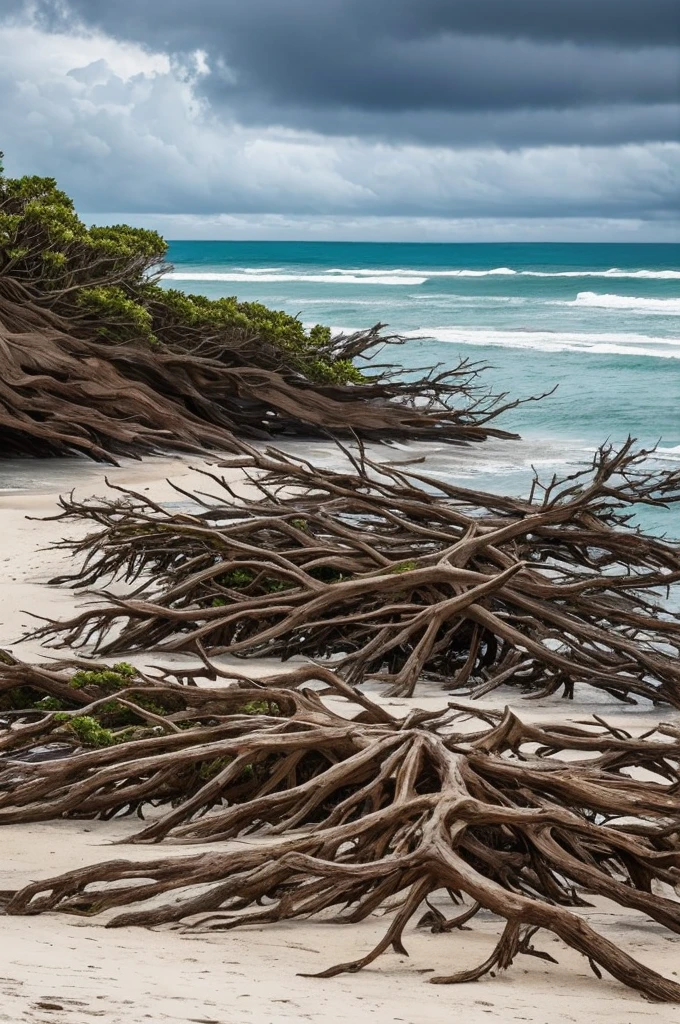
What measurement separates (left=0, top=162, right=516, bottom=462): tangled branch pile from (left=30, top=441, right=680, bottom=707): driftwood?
5.52m

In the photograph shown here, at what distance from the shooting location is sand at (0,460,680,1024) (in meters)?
2.34

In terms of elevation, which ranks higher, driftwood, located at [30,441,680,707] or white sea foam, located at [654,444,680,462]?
white sea foam, located at [654,444,680,462]

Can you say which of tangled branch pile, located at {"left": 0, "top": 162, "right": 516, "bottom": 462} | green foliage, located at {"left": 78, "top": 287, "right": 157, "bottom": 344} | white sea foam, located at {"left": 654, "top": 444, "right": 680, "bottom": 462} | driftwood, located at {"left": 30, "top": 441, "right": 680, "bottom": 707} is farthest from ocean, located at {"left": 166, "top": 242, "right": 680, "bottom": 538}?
driftwood, located at {"left": 30, "top": 441, "right": 680, "bottom": 707}

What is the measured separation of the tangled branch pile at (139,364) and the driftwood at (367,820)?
27.7 ft

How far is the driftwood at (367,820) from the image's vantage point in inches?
115

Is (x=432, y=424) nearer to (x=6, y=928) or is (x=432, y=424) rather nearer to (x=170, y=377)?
(x=170, y=377)

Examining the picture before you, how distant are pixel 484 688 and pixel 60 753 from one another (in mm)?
2040

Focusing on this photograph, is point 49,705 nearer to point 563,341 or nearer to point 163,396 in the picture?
point 163,396

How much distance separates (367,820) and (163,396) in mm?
11195

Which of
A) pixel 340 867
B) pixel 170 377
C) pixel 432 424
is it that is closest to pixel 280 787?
pixel 340 867

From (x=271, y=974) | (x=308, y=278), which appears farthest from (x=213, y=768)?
(x=308, y=278)

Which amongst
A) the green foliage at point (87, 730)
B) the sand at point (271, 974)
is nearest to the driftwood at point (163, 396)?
the green foliage at point (87, 730)

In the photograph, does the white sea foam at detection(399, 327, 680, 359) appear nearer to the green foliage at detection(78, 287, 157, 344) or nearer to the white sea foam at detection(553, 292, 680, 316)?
the white sea foam at detection(553, 292, 680, 316)

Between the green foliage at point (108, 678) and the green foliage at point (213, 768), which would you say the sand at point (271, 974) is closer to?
the green foliage at point (213, 768)
